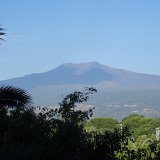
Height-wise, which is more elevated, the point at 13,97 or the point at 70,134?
the point at 13,97

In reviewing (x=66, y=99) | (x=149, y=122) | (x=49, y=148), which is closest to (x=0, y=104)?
(x=66, y=99)

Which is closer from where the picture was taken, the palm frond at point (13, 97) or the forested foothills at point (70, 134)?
the forested foothills at point (70, 134)

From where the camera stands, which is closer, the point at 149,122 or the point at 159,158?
the point at 159,158

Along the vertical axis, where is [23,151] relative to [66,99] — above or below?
below

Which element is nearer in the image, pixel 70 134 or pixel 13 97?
pixel 70 134

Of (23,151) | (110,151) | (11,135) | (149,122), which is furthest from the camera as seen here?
(149,122)

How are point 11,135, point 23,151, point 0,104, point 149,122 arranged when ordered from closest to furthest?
point 23,151
point 11,135
point 0,104
point 149,122

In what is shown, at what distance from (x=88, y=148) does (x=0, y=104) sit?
4254 millimetres

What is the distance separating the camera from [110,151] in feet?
25.7

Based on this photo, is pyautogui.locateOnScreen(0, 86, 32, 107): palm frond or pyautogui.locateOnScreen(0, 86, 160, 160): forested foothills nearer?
pyautogui.locateOnScreen(0, 86, 160, 160): forested foothills

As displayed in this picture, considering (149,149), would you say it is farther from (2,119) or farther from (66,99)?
(2,119)

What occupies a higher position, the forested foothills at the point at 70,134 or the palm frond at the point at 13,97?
the palm frond at the point at 13,97

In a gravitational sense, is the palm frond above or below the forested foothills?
above

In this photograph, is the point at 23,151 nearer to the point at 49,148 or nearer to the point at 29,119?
the point at 49,148
